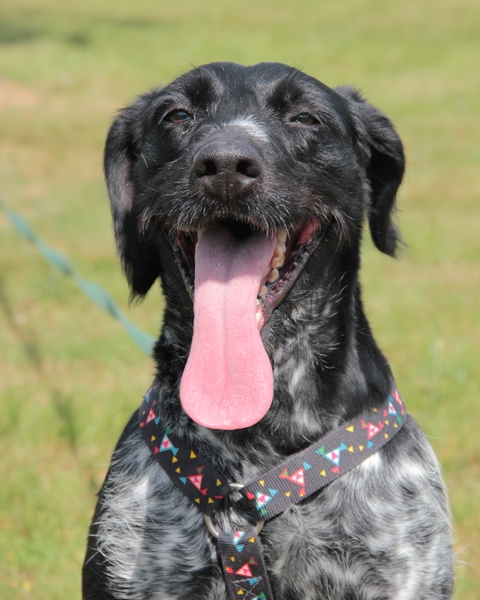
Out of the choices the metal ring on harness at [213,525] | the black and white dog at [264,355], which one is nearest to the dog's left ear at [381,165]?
the black and white dog at [264,355]

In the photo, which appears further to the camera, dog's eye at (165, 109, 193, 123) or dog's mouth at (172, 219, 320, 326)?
dog's eye at (165, 109, 193, 123)

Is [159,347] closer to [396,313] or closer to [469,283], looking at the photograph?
[396,313]

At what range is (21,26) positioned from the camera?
2448 cm

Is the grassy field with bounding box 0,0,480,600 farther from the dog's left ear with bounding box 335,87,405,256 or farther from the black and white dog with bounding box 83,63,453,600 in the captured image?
the black and white dog with bounding box 83,63,453,600

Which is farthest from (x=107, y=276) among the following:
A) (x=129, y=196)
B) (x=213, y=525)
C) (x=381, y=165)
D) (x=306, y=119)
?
(x=213, y=525)

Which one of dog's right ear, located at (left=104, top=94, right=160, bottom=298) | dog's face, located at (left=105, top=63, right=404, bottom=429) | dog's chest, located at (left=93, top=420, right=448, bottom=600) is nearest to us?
dog's face, located at (left=105, top=63, right=404, bottom=429)

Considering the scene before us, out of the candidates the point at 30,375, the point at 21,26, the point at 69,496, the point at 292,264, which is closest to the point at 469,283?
the point at 30,375

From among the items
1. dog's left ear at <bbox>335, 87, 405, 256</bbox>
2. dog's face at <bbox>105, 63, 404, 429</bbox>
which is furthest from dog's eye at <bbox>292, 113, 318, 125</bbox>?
dog's left ear at <bbox>335, 87, 405, 256</bbox>

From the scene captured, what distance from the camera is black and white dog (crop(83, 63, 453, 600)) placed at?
2609 mm

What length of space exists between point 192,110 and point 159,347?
876mm

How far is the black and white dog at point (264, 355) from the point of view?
261 centimetres

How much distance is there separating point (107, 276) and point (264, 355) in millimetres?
5222

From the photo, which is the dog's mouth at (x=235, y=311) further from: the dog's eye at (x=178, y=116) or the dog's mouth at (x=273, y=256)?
the dog's eye at (x=178, y=116)

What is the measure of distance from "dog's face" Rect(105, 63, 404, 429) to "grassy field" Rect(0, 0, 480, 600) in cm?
38
